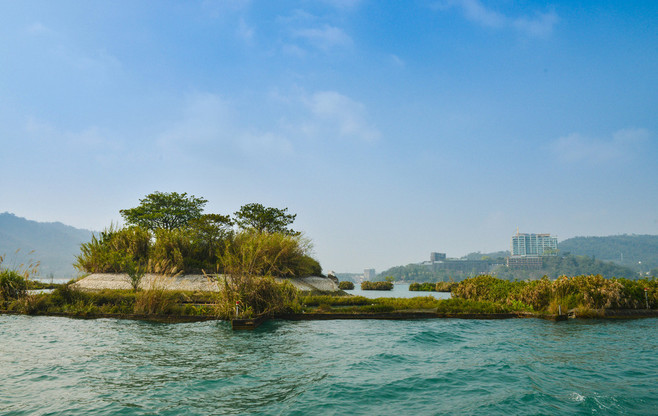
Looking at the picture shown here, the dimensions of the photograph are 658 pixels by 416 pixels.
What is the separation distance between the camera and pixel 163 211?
5191 centimetres

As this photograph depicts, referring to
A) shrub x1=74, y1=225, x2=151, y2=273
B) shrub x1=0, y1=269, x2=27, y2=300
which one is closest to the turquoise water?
shrub x1=0, y1=269, x2=27, y2=300

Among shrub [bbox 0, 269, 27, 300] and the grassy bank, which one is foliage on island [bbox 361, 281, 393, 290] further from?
shrub [bbox 0, 269, 27, 300]

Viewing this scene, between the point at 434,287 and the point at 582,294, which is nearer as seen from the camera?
the point at 582,294

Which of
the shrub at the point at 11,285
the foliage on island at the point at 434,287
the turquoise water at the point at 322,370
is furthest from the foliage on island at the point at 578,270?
the shrub at the point at 11,285

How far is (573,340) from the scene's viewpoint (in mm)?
12633

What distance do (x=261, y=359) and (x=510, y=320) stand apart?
38.7ft

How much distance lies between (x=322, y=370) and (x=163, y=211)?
4798 cm

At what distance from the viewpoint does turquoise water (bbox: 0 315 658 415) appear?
6730 millimetres

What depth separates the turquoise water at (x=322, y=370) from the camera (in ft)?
22.1

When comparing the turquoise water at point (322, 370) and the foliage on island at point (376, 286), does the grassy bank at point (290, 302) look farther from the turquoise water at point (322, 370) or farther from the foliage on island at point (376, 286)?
the foliage on island at point (376, 286)

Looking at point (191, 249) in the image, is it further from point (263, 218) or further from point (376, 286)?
point (376, 286)

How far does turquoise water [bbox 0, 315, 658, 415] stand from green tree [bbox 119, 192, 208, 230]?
1564 inches

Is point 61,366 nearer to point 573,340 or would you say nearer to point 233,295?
point 233,295

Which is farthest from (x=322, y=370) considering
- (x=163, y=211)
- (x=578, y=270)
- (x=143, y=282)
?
(x=578, y=270)
